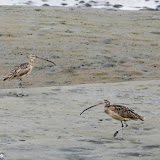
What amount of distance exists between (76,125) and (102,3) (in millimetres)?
17518

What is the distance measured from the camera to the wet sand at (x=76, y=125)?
861cm

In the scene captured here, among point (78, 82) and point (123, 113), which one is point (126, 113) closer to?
point (123, 113)

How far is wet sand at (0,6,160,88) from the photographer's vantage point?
1780 centimetres

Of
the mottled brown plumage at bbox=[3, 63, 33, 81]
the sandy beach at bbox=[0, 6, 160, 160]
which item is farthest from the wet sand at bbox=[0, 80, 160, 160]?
the mottled brown plumage at bbox=[3, 63, 33, 81]

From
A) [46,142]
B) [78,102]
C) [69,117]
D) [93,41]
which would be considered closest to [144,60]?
[93,41]

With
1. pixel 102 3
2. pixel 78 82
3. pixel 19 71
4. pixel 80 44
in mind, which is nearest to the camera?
pixel 19 71

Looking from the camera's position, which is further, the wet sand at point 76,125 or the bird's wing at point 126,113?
the bird's wing at point 126,113

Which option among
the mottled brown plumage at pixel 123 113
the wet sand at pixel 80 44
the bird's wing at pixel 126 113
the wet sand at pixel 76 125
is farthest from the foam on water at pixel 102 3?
the bird's wing at pixel 126 113

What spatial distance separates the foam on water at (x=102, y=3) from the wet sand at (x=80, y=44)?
4.85 feet

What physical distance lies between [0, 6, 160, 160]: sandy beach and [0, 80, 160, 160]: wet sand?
13mm

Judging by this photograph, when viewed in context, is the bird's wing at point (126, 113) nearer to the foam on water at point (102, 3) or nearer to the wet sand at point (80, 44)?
the wet sand at point (80, 44)

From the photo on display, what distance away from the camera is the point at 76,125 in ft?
35.1

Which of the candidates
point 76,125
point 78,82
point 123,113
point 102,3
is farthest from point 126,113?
point 102,3

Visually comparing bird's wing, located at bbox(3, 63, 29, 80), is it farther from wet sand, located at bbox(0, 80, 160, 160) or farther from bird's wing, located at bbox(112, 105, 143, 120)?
bird's wing, located at bbox(112, 105, 143, 120)
